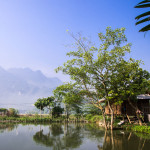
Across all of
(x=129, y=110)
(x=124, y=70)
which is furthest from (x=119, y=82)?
(x=129, y=110)

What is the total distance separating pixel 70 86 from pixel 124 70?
20.0 feet

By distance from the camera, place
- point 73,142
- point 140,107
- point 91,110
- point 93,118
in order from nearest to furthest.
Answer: point 73,142 < point 140,107 < point 93,118 < point 91,110

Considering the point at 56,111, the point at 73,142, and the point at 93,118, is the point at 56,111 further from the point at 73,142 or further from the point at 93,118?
the point at 73,142

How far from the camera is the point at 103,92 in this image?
1753 centimetres

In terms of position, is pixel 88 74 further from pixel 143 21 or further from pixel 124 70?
pixel 143 21

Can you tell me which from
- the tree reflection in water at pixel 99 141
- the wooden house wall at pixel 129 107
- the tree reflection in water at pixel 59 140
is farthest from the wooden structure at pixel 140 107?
the tree reflection in water at pixel 59 140

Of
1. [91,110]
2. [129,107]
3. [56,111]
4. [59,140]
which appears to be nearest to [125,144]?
[59,140]

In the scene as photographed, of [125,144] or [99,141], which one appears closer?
[125,144]

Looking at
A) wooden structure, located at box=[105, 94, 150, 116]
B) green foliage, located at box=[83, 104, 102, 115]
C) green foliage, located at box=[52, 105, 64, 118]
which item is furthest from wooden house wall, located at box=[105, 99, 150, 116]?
green foliage, located at box=[52, 105, 64, 118]

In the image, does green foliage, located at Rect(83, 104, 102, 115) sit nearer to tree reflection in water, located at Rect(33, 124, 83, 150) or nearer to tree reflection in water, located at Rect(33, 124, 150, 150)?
tree reflection in water, located at Rect(33, 124, 150, 150)

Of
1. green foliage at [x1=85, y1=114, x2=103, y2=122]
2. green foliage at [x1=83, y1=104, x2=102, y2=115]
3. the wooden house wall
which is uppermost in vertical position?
the wooden house wall

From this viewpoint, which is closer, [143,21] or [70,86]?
[143,21]

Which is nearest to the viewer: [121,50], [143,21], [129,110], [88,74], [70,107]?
[143,21]

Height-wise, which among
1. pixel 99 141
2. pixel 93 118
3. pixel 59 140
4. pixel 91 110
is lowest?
pixel 93 118
